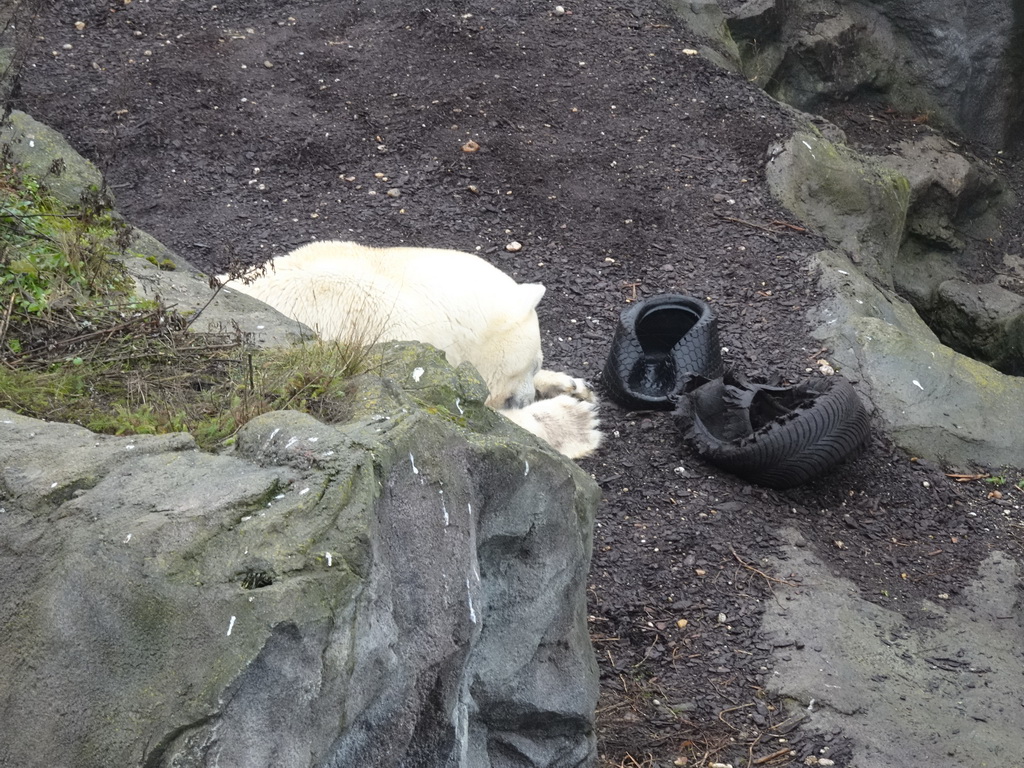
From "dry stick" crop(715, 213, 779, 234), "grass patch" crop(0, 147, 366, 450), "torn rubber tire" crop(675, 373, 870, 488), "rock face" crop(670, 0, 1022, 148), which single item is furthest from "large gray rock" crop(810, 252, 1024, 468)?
"rock face" crop(670, 0, 1022, 148)

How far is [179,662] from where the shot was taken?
193 centimetres

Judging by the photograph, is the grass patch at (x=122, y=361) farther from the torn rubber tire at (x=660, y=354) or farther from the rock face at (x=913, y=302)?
the rock face at (x=913, y=302)

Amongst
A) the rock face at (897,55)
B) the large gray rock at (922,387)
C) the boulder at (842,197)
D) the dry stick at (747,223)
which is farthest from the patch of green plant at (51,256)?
the rock face at (897,55)

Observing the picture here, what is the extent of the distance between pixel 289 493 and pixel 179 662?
41 centimetres

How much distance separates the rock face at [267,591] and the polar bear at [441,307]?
1.79m

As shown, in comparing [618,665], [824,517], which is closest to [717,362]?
[824,517]

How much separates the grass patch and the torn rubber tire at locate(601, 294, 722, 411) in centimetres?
282

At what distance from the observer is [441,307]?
180 inches

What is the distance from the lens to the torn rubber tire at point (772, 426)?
4.88 meters

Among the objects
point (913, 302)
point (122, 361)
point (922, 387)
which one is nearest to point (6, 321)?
point (122, 361)

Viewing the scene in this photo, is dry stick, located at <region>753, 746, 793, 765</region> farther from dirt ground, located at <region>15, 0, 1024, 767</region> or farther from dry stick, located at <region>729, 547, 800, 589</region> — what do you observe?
dry stick, located at <region>729, 547, 800, 589</region>

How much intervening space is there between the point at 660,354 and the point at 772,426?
4.14 feet

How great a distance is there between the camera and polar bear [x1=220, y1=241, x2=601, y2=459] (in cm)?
445

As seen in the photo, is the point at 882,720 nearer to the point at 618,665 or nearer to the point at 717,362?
the point at 618,665
